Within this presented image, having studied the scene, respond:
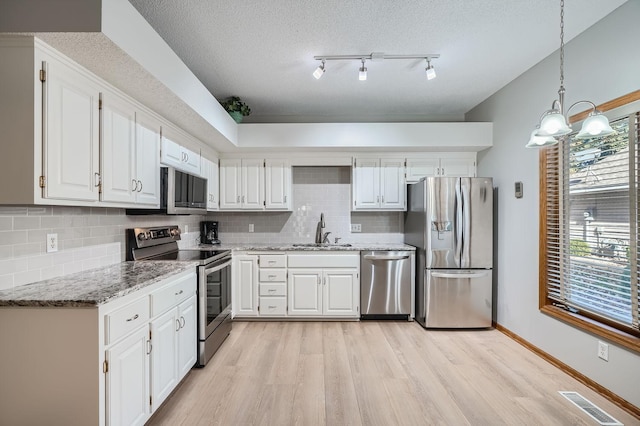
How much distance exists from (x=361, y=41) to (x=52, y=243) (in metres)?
2.53

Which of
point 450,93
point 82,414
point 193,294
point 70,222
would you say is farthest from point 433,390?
point 450,93

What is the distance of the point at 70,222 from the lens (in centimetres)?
205

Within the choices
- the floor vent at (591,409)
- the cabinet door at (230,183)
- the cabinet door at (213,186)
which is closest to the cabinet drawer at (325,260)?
the cabinet door at (230,183)

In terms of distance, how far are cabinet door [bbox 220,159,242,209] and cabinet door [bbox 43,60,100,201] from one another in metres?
2.19

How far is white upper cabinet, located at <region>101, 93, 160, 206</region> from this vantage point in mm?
1968

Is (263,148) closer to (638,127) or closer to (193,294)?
(193,294)

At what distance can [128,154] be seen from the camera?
2189 mm

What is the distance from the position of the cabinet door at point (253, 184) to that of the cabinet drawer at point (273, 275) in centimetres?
84

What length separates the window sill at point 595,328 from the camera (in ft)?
6.54

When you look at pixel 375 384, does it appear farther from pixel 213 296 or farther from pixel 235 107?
pixel 235 107

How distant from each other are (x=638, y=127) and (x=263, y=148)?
3.30 m

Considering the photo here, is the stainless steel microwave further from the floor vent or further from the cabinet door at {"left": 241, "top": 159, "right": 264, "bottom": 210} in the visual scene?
the floor vent

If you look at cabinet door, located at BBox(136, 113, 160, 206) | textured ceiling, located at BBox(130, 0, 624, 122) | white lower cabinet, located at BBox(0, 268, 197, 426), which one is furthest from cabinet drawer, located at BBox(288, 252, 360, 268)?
white lower cabinet, located at BBox(0, 268, 197, 426)

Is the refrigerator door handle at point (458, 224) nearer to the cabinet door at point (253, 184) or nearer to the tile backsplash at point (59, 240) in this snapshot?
the cabinet door at point (253, 184)
